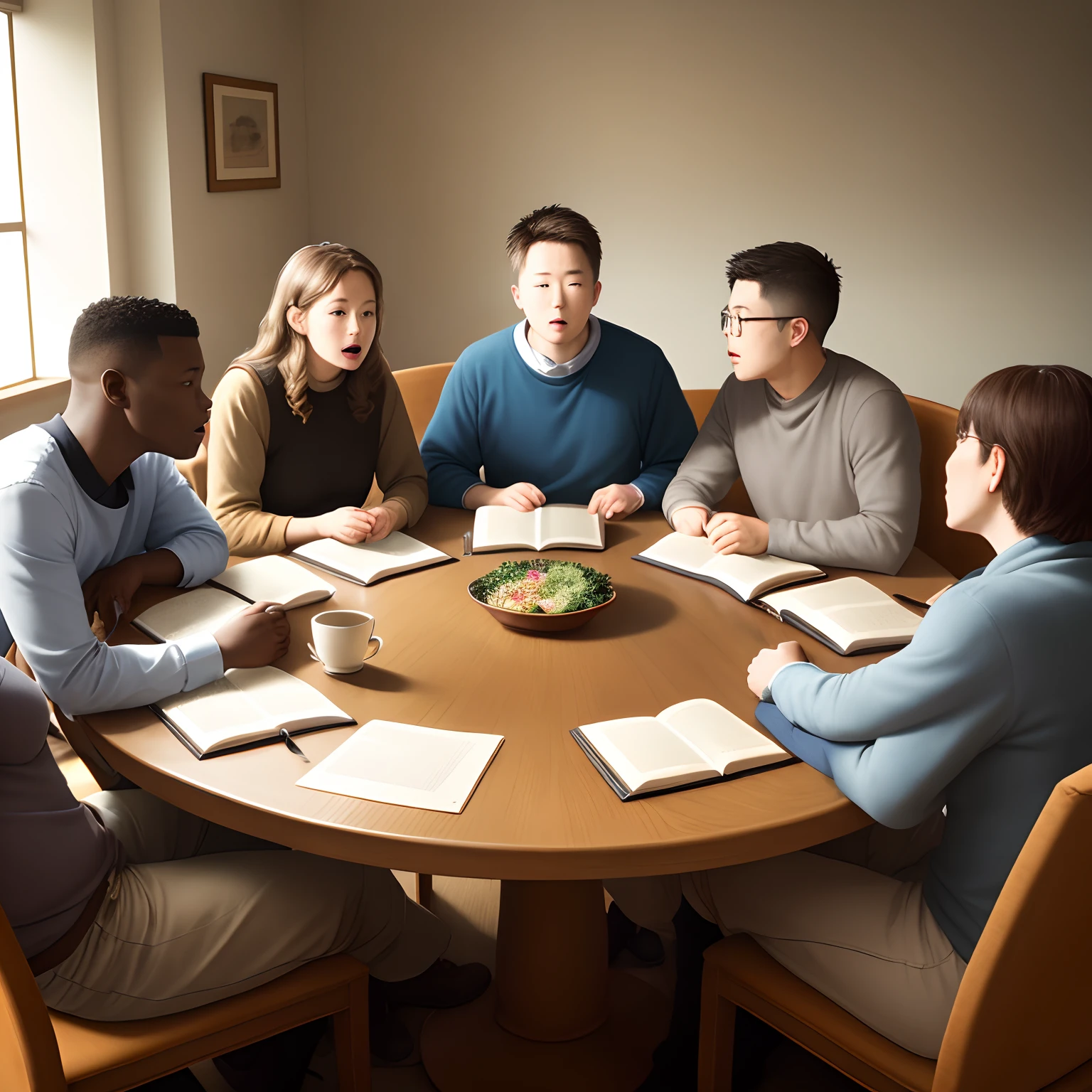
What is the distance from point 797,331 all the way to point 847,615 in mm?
656

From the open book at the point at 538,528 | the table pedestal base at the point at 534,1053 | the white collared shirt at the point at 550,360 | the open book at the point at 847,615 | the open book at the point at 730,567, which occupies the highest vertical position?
the white collared shirt at the point at 550,360

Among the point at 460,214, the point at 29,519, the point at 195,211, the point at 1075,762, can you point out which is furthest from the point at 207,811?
the point at 460,214

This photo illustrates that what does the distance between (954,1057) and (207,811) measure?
84cm

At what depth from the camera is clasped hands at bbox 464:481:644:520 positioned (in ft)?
6.91

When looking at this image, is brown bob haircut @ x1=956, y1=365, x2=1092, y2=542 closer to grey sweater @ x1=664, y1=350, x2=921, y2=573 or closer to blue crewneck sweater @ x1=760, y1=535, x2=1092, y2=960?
blue crewneck sweater @ x1=760, y1=535, x2=1092, y2=960

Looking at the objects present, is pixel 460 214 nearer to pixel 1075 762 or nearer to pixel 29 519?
pixel 29 519

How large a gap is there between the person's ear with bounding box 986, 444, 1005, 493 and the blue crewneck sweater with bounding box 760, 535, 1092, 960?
7 centimetres

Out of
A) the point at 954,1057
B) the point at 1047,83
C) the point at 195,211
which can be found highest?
the point at 1047,83

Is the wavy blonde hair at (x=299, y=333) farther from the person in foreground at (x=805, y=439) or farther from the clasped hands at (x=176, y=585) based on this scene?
the person in foreground at (x=805, y=439)

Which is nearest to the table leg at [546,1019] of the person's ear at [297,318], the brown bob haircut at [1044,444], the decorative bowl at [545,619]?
the decorative bowl at [545,619]

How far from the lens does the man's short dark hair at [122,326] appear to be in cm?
140

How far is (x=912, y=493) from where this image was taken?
1906 millimetres

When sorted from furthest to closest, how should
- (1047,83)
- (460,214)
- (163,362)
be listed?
(460,214) < (1047,83) < (163,362)

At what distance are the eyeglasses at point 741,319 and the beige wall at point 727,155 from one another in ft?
6.78
